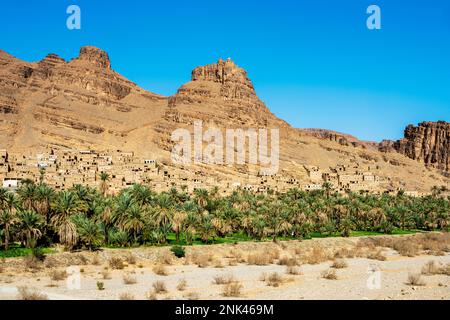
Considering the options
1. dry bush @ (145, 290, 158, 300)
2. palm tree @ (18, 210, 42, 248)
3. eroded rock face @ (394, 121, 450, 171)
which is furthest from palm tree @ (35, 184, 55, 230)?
eroded rock face @ (394, 121, 450, 171)

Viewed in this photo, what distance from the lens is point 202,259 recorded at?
1419 inches

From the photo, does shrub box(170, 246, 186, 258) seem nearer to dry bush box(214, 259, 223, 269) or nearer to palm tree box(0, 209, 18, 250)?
dry bush box(214, 259, 223, 269)

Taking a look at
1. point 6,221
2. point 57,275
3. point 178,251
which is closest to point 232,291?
point 57,275

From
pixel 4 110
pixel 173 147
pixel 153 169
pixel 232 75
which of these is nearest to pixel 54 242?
pixel 153 169

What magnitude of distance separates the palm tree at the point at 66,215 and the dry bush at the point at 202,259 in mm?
8696

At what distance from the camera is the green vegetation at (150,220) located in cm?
3447

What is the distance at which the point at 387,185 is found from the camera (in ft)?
443

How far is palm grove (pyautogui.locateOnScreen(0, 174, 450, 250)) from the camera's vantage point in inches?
1362

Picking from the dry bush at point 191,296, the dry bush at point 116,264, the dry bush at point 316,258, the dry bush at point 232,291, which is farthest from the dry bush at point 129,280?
the dry bush at point 316,258

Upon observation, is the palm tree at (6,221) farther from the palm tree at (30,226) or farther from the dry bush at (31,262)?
the dry bush at (31,262)

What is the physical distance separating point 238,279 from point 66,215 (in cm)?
1467

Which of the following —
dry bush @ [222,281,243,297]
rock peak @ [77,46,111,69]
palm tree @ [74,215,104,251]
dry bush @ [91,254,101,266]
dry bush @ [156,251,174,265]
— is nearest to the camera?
dry bush @ [222,281,243,297]

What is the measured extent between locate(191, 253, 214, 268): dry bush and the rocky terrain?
7635 centimetres

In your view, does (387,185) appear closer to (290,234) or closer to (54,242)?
(290,234)
